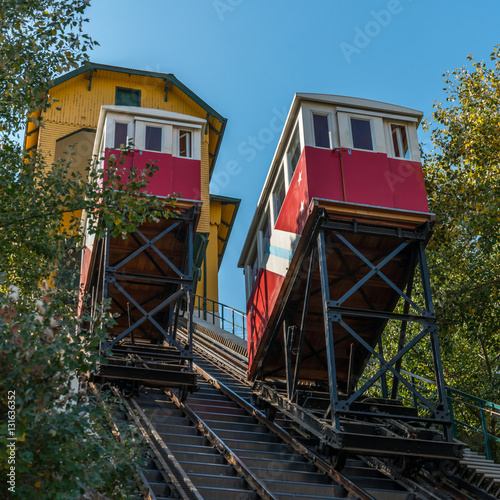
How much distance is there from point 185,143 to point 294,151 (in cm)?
328

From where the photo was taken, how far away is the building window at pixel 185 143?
15289 mm

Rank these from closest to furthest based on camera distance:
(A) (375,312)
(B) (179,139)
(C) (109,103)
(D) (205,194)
Answer: (A) (375,312) → (B) (179,139) → (D) (205,194) → (C) (109,103)

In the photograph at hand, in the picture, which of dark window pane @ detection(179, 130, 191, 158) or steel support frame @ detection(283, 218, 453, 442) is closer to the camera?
steel support frame @ detection(283, 218, 453, 442)

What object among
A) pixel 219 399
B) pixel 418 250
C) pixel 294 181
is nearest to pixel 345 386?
pixel 219 399

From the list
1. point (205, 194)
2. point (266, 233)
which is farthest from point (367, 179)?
point (205, 194)

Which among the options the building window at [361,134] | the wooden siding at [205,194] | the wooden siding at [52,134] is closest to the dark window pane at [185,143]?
the building window at [361,134]

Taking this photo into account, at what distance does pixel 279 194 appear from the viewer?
1427cm

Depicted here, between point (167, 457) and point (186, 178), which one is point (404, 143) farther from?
point (167, 457)

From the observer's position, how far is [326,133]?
1248cm

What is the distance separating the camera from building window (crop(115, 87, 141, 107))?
31516 millimetres

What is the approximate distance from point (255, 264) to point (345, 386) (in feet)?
11.8

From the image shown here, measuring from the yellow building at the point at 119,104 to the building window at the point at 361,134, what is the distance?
1684 centimetres

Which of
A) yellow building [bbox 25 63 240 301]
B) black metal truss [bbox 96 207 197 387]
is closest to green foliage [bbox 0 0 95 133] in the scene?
black metal truss [bbox 96 207 197 387]

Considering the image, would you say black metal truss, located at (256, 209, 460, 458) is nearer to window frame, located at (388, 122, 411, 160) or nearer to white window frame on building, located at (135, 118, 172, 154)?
window frame, located at (388, 122, 411, 160)
